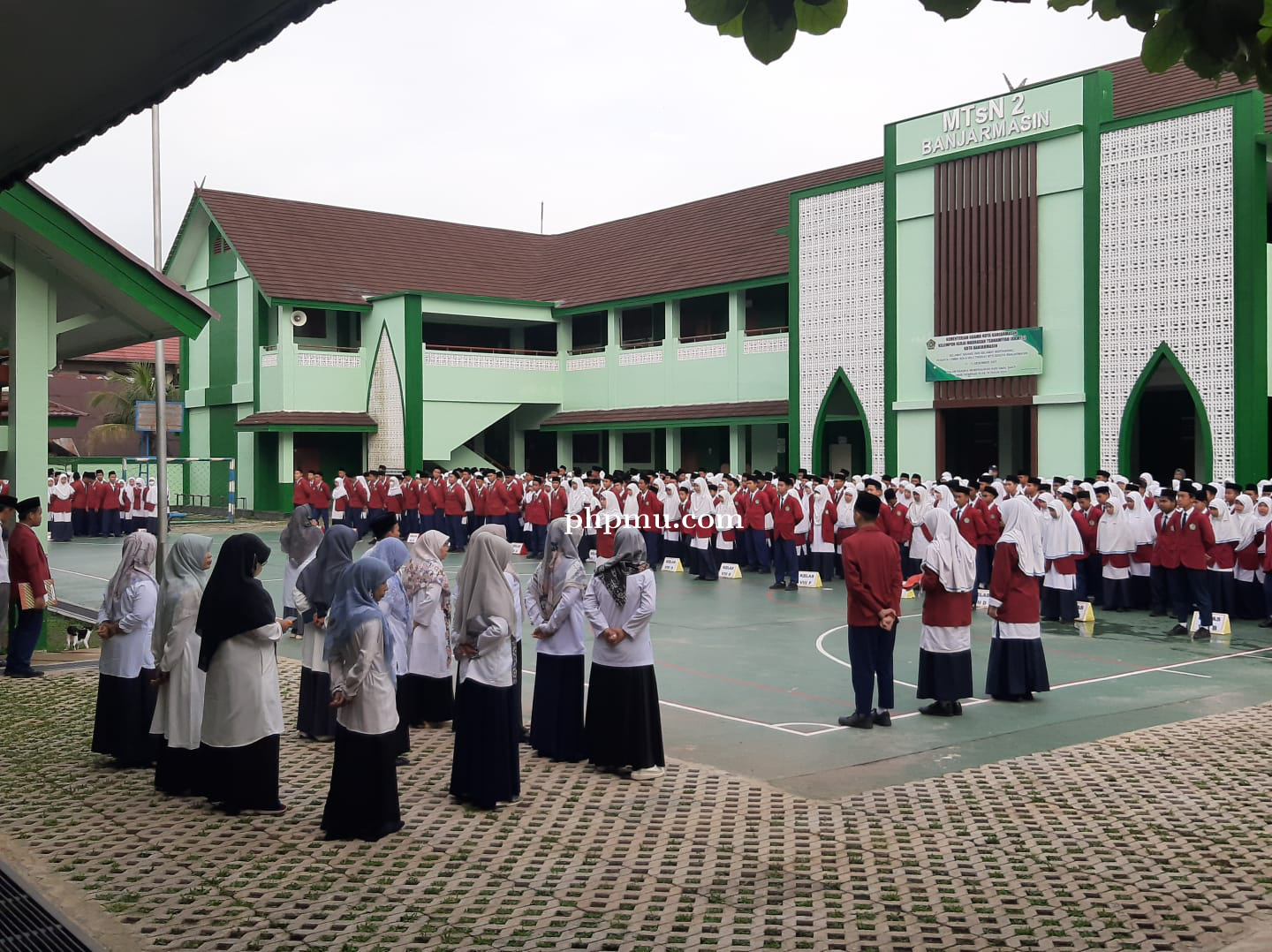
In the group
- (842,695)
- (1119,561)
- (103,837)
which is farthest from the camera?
(1119,561)

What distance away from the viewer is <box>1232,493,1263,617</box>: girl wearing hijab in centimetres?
1448

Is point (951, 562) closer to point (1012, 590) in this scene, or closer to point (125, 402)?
point (1012, 590)

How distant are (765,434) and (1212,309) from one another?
13.8 m

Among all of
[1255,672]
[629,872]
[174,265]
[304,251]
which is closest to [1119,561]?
[1255,672]

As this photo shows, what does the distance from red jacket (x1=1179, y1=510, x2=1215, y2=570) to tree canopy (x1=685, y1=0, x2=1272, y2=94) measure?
11.3 metres

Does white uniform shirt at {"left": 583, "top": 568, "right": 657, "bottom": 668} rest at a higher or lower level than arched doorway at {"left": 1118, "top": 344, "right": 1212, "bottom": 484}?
lower

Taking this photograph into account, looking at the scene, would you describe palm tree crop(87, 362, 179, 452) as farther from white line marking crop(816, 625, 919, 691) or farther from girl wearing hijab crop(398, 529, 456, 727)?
girl wearing hijab crop(398, 529, 456, 727)

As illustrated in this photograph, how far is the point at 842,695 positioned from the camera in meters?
10.2

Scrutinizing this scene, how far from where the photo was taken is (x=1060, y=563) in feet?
47.6

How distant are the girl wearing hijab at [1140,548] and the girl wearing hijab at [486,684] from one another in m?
10.7

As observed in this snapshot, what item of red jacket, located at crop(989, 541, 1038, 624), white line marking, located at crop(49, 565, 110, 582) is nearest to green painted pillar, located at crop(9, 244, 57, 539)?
white line marking, located at crop(49, 565, 110, 582)

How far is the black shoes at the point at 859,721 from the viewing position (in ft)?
29.6

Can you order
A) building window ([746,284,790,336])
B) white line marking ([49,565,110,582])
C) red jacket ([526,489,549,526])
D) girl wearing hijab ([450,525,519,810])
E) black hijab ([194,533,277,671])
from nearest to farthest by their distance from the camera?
black hijab ([194,533,277,671])
girl wearing hijab ([450,525,519,810])
white line marking ([49,565,110,582])
red jacket ([526,489,549,526])
building window ([746,284,790,336])

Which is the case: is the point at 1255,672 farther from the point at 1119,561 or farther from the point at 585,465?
the point at 585,465
